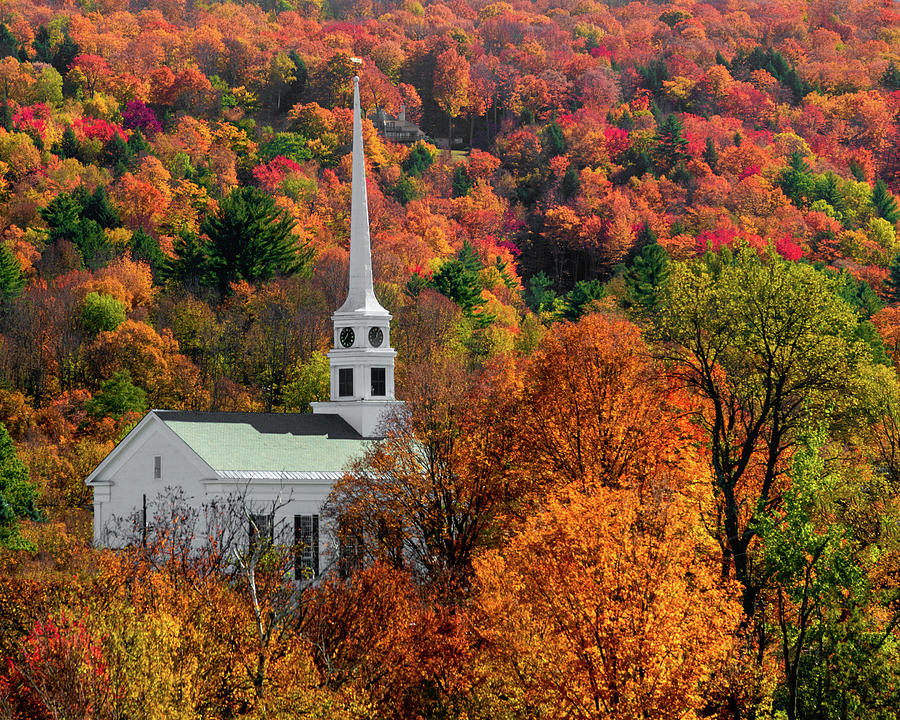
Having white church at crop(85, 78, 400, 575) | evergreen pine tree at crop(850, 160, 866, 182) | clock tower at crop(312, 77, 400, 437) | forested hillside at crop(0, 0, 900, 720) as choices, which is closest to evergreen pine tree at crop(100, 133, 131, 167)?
forested hillside at crop(0, 0, 900, 720)

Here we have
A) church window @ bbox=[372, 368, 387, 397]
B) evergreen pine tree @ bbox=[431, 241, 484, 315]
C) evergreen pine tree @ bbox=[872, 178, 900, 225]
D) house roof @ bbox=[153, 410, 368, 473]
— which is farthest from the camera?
evergreen pine tree @ bbox=[872, 178, 900, 225]

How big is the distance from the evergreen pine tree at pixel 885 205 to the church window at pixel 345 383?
105947 millimetres

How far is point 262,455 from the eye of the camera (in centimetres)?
6425

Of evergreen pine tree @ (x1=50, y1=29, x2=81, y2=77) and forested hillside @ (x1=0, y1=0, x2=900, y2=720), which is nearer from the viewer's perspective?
forested hillside @ (x1=0, y1=0, x2=900, y2=720)

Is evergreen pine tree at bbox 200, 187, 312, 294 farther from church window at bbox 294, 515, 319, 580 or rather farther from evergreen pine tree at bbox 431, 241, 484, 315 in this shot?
church window at bbox 294, 515, 319, 580

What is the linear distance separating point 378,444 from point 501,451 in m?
Answer: 5.76

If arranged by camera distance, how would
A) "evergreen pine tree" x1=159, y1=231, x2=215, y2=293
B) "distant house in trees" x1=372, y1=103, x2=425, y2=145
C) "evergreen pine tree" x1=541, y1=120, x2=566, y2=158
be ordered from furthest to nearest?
1. "distant house in trees" x1=372, y1=103, x2=425, y2=145
2. "evergreen pine tree" x1=541, y1=120, x2=566, y2=158
3. "evergreen pine tree" x1=159, y1=231, x2=215, y2=293

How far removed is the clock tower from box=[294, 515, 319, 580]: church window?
7036 mm

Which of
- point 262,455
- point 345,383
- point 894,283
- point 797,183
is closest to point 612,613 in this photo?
point 262,455

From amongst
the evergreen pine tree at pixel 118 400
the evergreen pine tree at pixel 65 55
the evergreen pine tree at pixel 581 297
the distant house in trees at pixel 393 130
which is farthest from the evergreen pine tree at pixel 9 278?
the distant house in trees at pixel 393 130

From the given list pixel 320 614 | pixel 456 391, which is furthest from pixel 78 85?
pixel 320 614

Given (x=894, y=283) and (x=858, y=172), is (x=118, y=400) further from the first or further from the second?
(x=858, y=172)

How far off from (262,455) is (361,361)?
830 cm

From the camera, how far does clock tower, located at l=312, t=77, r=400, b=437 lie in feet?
230
